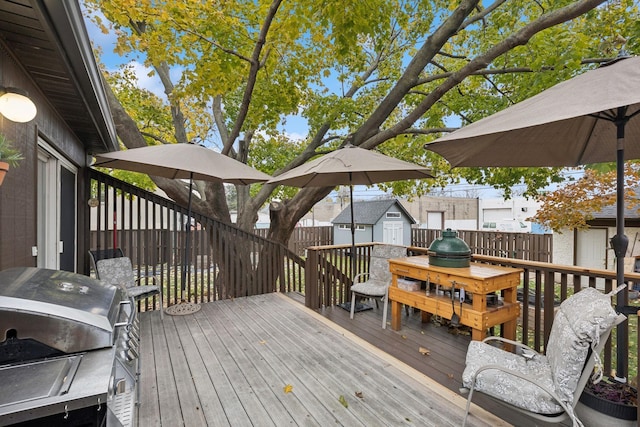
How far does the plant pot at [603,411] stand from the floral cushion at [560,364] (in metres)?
0.19

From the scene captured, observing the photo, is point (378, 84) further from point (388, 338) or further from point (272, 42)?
point (388, 338)

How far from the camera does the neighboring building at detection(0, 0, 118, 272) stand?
182cm

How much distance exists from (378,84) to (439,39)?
3382 millimetres

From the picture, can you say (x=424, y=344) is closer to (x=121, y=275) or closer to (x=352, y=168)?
(x=352, y=168)

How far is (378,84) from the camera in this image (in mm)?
8500

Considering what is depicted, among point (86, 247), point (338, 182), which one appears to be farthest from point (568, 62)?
point (86, 247)

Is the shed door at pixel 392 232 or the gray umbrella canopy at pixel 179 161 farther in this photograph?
the shed door at pixel 392 232

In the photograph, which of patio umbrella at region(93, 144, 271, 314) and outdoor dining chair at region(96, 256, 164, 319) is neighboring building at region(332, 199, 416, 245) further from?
outdoor dining chair at region(96, 256, 164, 319)

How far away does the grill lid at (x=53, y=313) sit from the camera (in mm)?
1149

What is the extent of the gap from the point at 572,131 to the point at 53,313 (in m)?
3.69

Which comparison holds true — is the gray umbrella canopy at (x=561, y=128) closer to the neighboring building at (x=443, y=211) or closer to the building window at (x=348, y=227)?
the building window at (x=348, y=227)

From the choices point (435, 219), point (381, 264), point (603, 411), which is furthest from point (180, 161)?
point (435, 219)

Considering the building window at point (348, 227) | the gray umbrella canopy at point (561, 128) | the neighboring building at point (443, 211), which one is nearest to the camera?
the gray umbrella canopy at point (561, 128)

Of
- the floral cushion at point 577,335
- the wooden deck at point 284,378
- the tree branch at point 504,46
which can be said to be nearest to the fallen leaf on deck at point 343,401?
the wooden deck at point 284,378
